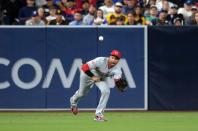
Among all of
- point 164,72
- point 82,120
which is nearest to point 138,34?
point 164,72

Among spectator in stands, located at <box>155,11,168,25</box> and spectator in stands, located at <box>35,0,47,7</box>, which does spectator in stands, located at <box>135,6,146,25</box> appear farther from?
spectator in stands, located at <box>35,0,47,7</box>

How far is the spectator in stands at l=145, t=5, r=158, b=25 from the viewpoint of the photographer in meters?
19.3

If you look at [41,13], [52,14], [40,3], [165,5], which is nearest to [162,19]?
[165,5]

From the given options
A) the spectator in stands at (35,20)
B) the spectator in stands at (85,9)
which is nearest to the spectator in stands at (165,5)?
the spectator in stands at (85,9)

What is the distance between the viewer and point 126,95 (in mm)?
18531

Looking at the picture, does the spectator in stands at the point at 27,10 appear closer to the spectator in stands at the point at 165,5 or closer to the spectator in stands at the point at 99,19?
the spectator in stands at the point at 99,19

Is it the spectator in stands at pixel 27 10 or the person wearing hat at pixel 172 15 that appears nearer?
the person wearing hat at pixel 172 15

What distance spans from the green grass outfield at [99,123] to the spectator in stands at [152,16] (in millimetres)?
2939

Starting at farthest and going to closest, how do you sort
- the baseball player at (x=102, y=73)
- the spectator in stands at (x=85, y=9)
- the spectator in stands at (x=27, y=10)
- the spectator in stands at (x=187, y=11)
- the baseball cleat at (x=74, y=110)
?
1. the spectator in stands at (x=85, y=9)
2. the spectator in stands at (x=27, y=10)
3. the spectator in stands at (x=187, y=11)
4. the baseball cleat at (x=74, y=110)
5. the baseball player at (x=102, y=73)

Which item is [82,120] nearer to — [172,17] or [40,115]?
[40,115]

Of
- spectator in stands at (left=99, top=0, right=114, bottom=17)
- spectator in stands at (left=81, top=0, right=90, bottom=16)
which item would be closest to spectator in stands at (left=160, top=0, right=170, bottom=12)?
spectator in stands at (left=99, top=0, right=114, bottom=17)

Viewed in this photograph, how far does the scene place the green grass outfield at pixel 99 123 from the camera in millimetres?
13242

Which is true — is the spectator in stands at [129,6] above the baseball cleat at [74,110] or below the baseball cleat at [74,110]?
above

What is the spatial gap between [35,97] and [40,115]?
1.35 m
